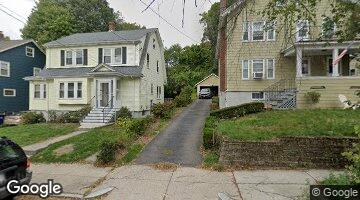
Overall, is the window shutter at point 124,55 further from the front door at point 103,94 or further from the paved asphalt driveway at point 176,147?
the paved asphalt driveway at point 176,147

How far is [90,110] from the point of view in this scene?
23.6 m

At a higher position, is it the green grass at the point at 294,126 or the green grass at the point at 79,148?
the green grass at the point at 294,126

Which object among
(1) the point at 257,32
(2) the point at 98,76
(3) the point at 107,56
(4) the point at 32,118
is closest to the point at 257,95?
(1) the point at 257,32

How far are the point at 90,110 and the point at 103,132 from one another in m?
6.69

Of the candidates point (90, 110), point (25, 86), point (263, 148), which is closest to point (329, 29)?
point (263, 148)

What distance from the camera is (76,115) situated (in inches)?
919

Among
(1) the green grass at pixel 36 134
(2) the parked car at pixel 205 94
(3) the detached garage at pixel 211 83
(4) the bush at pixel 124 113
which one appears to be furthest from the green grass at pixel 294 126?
(3) the detached garage at pixel 211 83

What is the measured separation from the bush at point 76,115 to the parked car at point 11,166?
16239 mm

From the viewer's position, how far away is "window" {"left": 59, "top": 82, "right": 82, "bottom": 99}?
25203 mm

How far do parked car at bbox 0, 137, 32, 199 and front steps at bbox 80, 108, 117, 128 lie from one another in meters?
13.7

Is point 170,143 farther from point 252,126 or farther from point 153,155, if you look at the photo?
point 252,126

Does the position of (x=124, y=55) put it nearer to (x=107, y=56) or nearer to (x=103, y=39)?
(x=107, y=56)

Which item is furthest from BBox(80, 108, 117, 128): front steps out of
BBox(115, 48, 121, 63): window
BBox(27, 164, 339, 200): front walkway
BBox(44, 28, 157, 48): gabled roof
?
BBox(27, 164, 339, 200): front walkway

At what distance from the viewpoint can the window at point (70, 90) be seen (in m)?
25.2
